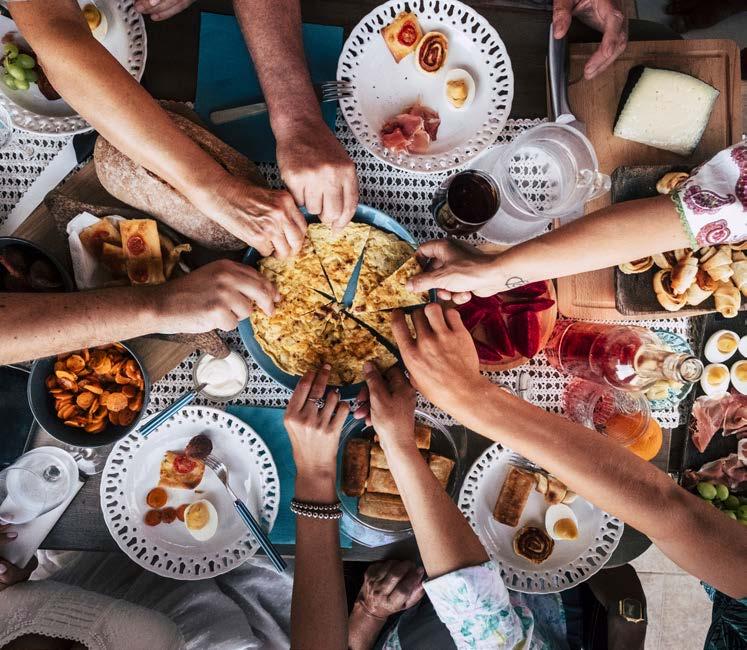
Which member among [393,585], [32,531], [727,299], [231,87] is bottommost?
[393,585]

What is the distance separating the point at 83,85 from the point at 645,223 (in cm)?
157

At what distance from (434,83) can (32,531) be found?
2.00 meters

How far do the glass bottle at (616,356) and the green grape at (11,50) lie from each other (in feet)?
6.31

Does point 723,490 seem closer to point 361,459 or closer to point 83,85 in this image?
point 361,459

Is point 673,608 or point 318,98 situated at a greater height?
point 318,98

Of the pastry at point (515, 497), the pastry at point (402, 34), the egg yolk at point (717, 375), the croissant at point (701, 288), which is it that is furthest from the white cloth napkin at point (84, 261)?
the egg yolk at point (717, 375)

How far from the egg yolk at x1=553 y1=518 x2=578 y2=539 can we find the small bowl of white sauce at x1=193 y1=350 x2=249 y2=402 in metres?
1.16

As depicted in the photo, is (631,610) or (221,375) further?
(631,610)

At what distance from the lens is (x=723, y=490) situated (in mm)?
2029

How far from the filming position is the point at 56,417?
5.53ft

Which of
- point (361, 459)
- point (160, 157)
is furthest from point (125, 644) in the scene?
point (160, 157)

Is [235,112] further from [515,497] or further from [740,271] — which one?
[740,271]

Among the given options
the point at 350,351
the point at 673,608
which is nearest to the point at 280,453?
the point at 350,351

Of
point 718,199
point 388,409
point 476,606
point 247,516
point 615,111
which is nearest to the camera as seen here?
point 718,199
